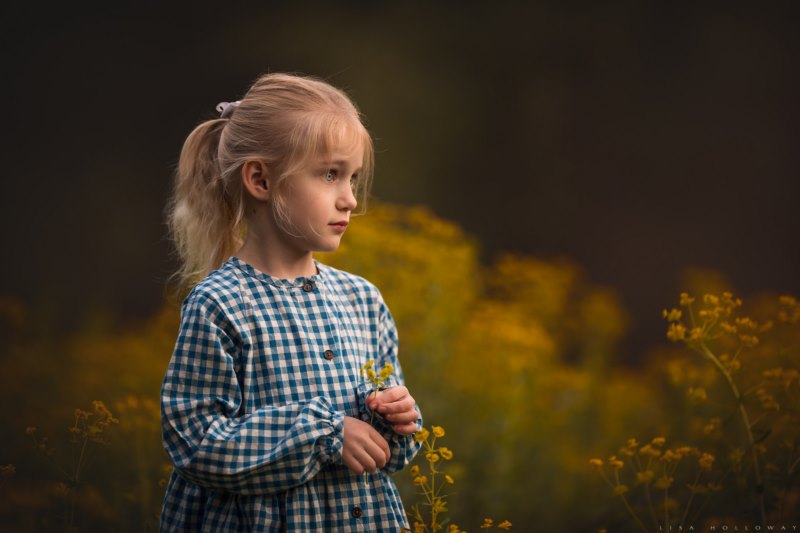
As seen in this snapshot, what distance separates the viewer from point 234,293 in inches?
63.4

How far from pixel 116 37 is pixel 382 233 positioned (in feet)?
9.20

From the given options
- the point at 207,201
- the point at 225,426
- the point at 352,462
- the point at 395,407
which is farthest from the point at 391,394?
the point at 207,201

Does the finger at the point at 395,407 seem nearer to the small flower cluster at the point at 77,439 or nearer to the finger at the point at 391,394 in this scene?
the finger at the point at 391,394

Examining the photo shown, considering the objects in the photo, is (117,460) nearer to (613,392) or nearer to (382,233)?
(382,233)

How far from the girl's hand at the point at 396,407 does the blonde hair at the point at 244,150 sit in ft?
1.16

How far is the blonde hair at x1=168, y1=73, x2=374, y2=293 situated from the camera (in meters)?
1.64

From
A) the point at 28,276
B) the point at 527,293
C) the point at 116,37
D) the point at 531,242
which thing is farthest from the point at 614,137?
the point at 28,276

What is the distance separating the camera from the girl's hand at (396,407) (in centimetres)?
156

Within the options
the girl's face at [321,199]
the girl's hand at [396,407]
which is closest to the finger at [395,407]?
the girl's hand at [396,407]

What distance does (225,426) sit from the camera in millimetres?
1514

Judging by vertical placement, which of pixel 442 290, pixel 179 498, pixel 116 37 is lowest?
pixel 179 498

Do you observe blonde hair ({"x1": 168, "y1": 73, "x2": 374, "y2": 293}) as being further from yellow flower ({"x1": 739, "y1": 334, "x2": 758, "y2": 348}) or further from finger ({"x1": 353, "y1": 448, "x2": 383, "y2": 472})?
yellow flower ({"x1": 739, "y1": 334, "x2": 758, "y2": 348})

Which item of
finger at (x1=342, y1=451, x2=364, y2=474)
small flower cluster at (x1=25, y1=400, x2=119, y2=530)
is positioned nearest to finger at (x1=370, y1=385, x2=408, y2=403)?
finger at (x1=342, y1=451, x2=364, y2=474)

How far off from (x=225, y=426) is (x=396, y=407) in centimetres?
28
